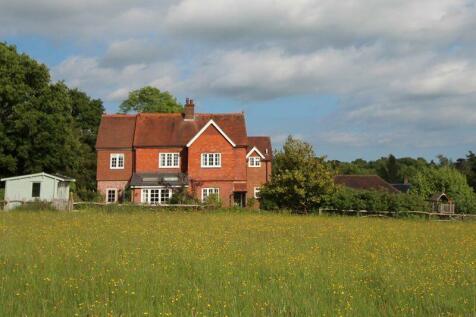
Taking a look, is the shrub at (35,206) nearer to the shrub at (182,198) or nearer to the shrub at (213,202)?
the shrub at (182,198)

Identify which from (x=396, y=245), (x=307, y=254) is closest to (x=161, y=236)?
(x=307, y=254)

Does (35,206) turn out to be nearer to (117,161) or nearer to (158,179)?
(158,179)

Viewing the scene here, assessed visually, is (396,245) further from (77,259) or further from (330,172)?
(330,172)

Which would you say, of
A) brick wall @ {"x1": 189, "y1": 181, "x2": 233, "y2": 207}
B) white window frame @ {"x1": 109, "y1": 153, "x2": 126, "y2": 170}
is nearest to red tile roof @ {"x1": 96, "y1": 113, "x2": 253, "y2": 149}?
white window frame @ {"x1": 109, "y1": 153, "x2": 126, "y2": 170}

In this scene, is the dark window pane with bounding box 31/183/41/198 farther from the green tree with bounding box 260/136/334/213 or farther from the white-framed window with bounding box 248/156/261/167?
the white-framed window with bounding box 248/156/261/167

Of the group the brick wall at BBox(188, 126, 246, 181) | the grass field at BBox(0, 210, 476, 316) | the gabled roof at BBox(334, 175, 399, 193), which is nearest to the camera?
the grass field at BBox(0, 210, 476, 316)

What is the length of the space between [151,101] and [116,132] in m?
24.8

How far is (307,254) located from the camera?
15797 millimetres

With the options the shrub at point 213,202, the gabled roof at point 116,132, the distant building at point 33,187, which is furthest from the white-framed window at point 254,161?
the distant building at point 33,187

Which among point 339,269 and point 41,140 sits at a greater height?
point 41,140

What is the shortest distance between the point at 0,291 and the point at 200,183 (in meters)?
41.5

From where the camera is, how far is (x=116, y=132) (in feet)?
183

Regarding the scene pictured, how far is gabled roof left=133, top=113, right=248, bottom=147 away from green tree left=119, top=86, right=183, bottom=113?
22317 mm

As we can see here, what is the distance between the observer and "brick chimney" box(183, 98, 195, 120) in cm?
5578
